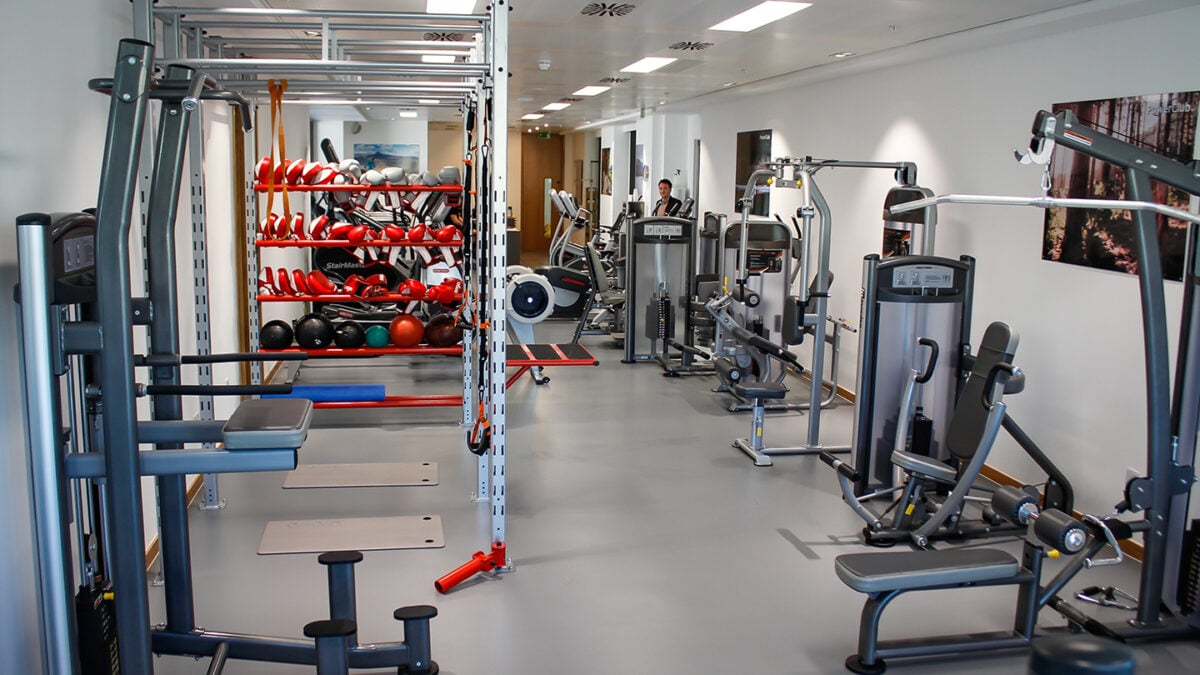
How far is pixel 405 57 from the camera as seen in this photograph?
7551mm

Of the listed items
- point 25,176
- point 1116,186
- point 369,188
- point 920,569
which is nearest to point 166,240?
point 25,176

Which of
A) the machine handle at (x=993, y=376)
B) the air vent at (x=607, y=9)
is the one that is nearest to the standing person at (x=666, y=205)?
the air vent at (x=607, y=9)

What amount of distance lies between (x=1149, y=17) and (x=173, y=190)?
4318 millimetres

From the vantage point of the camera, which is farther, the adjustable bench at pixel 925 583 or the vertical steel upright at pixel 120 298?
the adjustable bench at pixel 925 583

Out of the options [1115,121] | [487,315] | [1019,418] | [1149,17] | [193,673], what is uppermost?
[1149,17]

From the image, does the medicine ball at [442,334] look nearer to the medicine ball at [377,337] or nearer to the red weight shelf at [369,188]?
the medicine ball at [377,337]

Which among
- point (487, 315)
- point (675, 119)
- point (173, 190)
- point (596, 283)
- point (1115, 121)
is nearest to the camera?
point (173, 190)

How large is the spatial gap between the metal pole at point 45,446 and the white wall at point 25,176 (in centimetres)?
35

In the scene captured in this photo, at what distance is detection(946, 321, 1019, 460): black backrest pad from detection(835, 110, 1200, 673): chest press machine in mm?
694

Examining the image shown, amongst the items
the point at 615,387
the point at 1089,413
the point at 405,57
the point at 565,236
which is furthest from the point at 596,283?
the point at 1089,413

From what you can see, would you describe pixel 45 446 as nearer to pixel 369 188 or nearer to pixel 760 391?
pixel 760 391

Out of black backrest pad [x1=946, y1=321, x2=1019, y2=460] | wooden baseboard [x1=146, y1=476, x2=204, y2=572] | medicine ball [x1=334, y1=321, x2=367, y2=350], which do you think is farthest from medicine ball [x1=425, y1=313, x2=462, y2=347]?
black backrest pad [x1=946, y1=321, x2=1019, y2=460]

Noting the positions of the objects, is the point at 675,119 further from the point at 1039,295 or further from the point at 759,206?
the point at 1039,295

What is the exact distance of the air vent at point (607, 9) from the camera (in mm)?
5270
